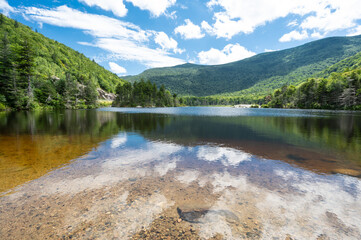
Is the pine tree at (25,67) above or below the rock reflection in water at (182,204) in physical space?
above

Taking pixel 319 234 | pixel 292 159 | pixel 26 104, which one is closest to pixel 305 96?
pixel 292 159

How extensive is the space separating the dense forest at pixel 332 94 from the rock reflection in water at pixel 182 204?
396 feet

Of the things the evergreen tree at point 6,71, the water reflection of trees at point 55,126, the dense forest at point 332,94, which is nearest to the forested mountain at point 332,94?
the dense forest at point 332,94

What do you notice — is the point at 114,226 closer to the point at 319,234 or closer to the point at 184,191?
the point at 184,191

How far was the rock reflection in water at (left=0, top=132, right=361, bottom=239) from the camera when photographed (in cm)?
454

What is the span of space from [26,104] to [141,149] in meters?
65.8

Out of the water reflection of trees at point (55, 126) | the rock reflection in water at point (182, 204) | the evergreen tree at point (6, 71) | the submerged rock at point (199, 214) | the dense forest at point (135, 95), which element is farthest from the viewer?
the dense forest at point (135, 95)

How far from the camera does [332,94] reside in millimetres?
105000

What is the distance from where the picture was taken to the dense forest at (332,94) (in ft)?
303

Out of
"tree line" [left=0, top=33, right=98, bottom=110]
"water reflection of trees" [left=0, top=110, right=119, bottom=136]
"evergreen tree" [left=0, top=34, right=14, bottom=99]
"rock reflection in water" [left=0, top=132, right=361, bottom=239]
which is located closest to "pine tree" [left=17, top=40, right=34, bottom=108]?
"tree line" [left=0, top=33, right=98, bottom=110]

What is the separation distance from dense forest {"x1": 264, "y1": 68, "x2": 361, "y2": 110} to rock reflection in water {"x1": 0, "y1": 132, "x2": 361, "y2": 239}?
12073 centimetres

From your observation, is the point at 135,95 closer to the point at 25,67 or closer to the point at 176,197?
the point at 25,67

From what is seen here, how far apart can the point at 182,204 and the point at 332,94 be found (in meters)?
139

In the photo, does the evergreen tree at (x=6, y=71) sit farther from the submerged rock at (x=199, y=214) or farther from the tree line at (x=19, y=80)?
the submerged rock at (x=199, y=214)
